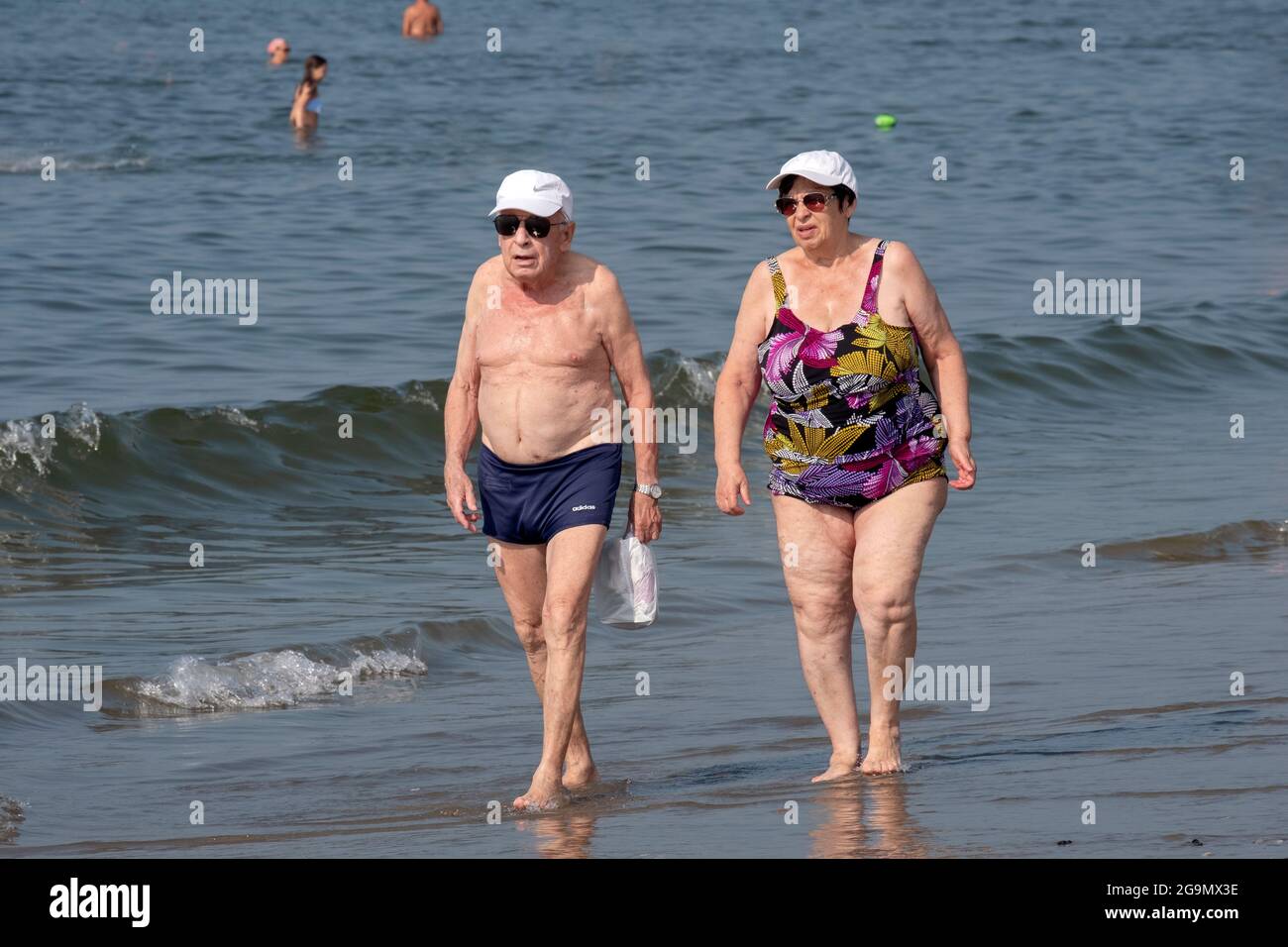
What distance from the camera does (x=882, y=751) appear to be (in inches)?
234

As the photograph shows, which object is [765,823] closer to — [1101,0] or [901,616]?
[901,616]

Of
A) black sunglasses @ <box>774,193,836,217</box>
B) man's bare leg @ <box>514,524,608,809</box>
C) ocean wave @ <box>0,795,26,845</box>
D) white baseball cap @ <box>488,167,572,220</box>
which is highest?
white baseball cap @ <box>488,167,572,220</box>

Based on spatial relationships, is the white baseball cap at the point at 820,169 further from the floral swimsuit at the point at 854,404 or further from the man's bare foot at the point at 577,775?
the man's bare foot at the point at 577,775

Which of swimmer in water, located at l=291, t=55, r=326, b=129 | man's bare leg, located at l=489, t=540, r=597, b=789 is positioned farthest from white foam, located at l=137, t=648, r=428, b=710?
swimmer in water, located at l=291, t=55, r=326, b=129

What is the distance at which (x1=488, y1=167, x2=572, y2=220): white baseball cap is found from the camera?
5688mm

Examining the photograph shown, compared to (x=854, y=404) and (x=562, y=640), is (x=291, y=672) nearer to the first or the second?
(x=562, y=640)

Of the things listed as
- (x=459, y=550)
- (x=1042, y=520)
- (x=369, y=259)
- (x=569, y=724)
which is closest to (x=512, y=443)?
(x=569, y=724)

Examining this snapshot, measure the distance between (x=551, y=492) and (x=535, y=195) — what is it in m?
0.88

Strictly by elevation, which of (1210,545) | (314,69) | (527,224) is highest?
(314,69)

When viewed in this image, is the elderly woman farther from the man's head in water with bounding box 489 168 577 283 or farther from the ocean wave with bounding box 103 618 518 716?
the ocean wave with bounding box 103 618 518 716

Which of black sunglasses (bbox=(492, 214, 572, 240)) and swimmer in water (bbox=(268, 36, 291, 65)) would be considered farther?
swimmer in water (bbox=(268, 36, 291, 65))

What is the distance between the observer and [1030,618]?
888 centimetres

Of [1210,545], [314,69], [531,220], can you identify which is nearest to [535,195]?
[531,220]
